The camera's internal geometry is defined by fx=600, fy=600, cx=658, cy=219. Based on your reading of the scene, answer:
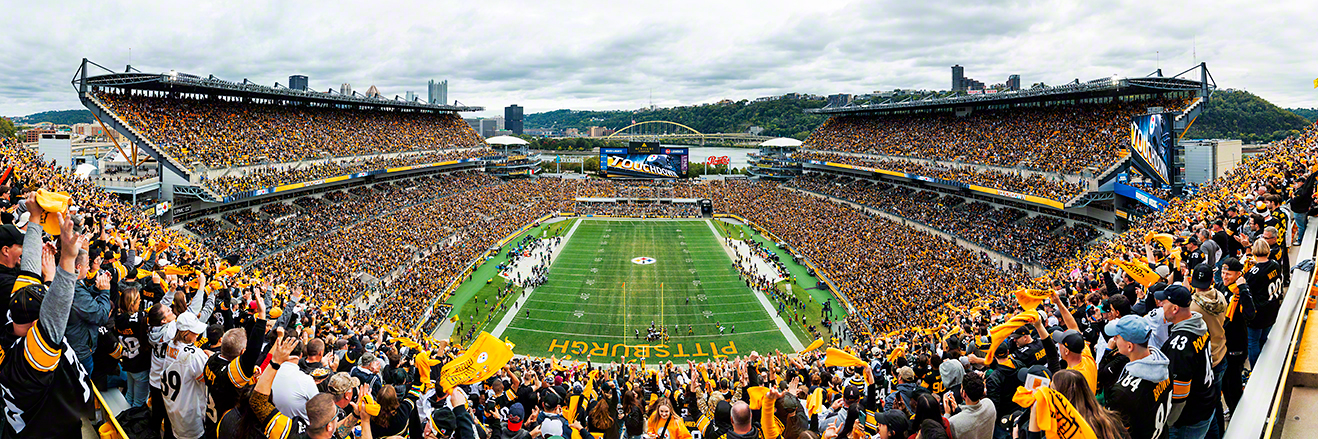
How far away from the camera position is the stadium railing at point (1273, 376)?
3.73 m

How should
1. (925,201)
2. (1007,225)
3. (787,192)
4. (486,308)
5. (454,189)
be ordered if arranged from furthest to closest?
(787,192) → (454,189) → (925,201) → (1007,225) → (486,308)

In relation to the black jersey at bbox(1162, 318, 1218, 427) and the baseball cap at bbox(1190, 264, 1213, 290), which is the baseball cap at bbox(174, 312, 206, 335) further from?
the baseball cap at bbox(1190, 264, 1213, 290)

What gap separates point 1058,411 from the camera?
3580 mm

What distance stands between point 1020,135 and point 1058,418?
148ft

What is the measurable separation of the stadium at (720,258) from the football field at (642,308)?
199 millimetres

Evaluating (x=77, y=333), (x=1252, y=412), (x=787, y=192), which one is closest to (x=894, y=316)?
(x=1252, y=412)

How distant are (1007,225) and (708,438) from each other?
114 feet

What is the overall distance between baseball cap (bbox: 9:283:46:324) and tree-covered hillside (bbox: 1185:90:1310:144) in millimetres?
Answer: 76273

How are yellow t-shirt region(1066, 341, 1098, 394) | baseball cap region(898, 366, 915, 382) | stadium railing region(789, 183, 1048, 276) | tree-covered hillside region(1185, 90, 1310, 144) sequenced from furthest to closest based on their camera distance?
tree-covered hillside region(1185, 90, 1310, 144) < stadium railing region(789, 183, 1048, 276) < baseball cap region(898, 366, 915, 382) < yellow t-shirt region(1066, 341, 1098, 394)

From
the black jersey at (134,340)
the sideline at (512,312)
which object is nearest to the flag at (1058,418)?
the black jersey at (134,340)

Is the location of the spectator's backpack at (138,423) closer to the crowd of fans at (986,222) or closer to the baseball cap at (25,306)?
the baseball cap at (25,306)

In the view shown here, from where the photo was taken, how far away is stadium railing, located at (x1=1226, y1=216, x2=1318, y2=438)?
373cm

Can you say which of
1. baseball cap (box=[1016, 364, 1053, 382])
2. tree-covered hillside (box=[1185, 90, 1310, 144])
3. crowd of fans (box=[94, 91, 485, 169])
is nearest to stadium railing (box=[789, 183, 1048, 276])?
baseball cap (box=[1016, 364, 1053, 382])

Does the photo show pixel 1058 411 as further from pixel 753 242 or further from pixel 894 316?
pixel 753 242
